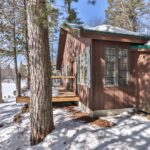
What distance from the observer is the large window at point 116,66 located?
8.78 m

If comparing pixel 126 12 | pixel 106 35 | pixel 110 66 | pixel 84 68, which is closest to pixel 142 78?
pixel 110 66

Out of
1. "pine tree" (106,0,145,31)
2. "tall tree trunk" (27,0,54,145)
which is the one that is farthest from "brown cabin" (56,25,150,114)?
"pine tree" (106,0,145,31)

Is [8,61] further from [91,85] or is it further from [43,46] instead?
[43,46]

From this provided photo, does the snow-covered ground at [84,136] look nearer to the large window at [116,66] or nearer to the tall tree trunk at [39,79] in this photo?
the tall tree trunk at [39,79]

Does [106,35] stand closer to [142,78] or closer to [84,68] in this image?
[84,68]

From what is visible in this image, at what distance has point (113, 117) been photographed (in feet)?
27.0

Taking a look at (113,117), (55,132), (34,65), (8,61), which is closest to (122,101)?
(113,117)

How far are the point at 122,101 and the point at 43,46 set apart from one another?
4128mm

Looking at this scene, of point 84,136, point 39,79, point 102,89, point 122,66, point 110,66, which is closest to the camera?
point 84,136

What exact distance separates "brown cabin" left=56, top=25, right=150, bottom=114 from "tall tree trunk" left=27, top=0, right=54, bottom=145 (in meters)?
2.01

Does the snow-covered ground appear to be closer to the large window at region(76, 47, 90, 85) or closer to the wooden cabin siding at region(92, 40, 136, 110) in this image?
the wooden cabin siding at region(92, 40, 136, 110)

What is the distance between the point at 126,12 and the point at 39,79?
71.8 feet

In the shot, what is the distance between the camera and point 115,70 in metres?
8.91

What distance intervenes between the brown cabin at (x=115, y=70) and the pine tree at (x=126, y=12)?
1716cm
